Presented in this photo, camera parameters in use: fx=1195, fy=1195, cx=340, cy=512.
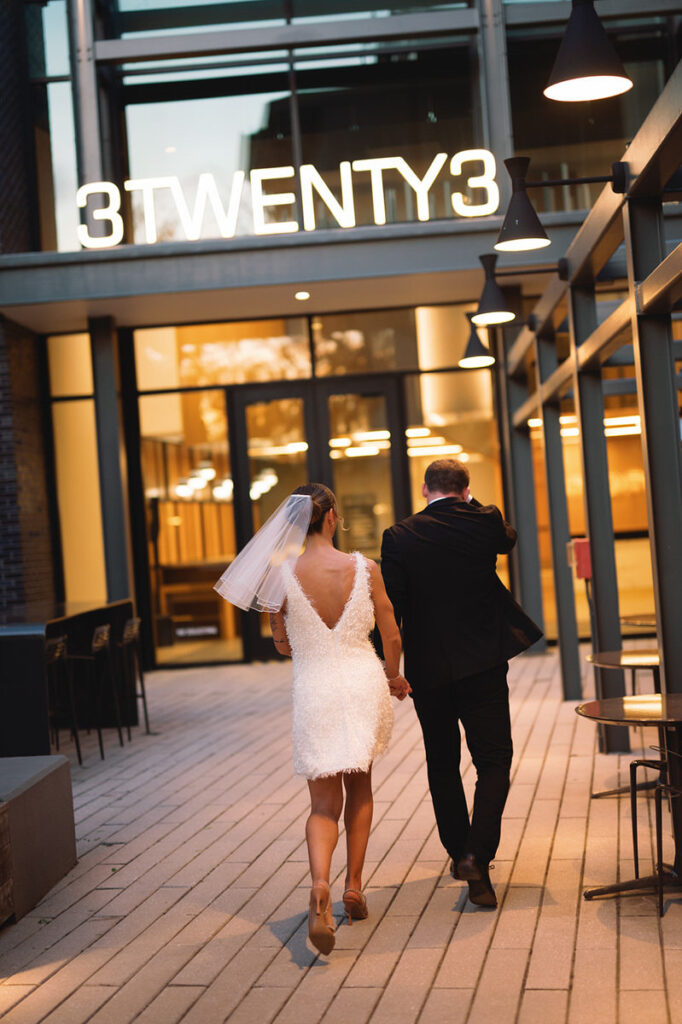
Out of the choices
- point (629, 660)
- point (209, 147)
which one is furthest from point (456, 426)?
point (629, 660)

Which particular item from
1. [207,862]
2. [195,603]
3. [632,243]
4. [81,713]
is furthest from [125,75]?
[207,862]

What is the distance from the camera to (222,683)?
41.9ft

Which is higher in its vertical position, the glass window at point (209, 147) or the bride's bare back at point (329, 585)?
the glass window at point (209, 147)

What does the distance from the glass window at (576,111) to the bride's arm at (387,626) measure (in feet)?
30.4

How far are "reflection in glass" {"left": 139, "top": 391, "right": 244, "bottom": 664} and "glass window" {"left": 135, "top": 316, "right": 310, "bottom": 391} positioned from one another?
24 centimetres

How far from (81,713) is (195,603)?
420cm

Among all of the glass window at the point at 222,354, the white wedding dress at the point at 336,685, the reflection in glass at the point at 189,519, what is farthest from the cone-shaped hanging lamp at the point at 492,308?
the reflection in glass at the point at 189,519

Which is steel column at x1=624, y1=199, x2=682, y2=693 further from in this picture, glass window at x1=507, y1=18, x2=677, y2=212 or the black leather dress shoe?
glass window at x1=507, y1=18, x2=677, y2=212

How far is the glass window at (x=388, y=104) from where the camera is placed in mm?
13266

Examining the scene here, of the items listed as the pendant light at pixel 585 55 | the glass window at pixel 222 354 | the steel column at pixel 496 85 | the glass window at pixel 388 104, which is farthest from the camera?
the glass window at pixel 222 354

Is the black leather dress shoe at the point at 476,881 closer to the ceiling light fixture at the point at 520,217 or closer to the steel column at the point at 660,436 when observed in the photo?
the steel column at the point at 660,436

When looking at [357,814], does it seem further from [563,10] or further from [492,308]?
[563,10]

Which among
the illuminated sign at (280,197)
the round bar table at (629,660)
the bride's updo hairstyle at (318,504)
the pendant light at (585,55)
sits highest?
the illuminated sign at (280,197)

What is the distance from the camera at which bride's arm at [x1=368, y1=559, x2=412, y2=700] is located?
183 inches
